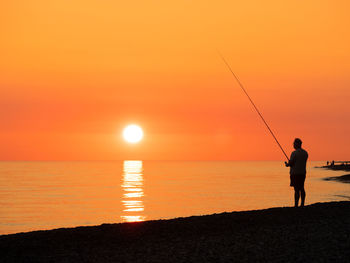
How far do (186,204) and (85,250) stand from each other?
36395 mm

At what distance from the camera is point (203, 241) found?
38.2 feet

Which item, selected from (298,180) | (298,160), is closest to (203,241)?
(298,160)

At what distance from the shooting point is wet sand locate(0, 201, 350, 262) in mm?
10085

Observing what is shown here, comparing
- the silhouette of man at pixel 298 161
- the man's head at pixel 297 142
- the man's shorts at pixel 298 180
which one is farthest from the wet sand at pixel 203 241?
the man's head at pixel 297 142

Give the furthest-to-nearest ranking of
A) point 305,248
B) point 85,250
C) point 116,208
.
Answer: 1. point 116,208
2. point 85,250
3. point 305,248

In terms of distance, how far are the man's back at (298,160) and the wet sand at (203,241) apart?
1487mm

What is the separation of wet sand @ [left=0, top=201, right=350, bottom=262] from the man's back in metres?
1.49

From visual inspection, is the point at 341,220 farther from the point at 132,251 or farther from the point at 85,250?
the point at 85,250

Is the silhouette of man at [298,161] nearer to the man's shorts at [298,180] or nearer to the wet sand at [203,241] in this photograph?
the man's shorts at [298,180]

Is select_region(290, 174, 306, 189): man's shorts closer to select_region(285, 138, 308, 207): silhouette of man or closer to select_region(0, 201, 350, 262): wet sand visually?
select_region(285, 138, 308, 207): silhouette of man

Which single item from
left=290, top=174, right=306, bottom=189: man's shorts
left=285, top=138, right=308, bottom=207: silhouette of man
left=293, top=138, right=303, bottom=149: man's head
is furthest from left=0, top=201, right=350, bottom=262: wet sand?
left=293, top=138, right=303, bottom=149: man's head

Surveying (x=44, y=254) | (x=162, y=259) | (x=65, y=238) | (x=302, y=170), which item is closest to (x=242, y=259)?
(x=162, y=259)

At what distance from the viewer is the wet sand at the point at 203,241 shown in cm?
1009

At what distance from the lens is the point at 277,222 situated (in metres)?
14.0
